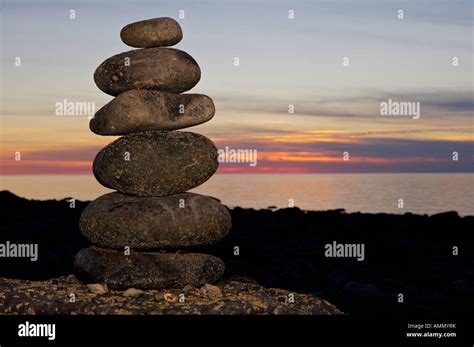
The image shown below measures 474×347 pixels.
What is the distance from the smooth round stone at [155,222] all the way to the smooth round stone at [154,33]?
3.89 metres

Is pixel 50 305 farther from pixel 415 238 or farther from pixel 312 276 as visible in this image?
pixel 415 238

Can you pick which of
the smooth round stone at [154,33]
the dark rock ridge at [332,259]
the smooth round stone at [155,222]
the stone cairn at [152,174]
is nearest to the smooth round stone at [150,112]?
the stone cairn at [152,174]

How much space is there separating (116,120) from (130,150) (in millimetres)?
807

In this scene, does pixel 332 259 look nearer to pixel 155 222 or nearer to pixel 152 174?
pixel 155 222

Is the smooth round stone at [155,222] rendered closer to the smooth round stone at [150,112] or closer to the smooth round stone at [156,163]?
the smooth round stone at [156,163]

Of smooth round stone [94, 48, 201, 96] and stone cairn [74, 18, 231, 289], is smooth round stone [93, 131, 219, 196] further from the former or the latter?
smooth round stone [94, 48, 201, 96]

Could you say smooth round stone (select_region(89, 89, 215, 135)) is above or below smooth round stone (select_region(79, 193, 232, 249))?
above

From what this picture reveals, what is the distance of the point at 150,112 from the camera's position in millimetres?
17844

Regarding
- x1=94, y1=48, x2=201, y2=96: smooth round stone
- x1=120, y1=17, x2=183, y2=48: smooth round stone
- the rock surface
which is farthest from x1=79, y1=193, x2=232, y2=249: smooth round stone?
x1=120, y1=17, x2=183, y2=48: smooth round stone

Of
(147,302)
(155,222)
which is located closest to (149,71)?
(155,222)

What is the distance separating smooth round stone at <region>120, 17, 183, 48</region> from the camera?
60.4 feet

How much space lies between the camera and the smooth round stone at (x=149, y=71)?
1816cm

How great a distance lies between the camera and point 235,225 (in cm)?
4338

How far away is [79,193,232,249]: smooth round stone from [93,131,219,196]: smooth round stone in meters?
0.33
